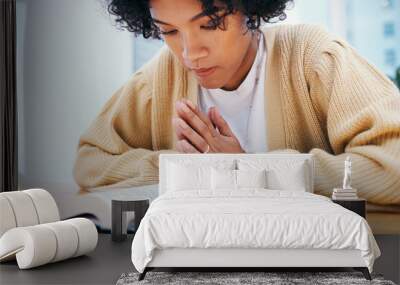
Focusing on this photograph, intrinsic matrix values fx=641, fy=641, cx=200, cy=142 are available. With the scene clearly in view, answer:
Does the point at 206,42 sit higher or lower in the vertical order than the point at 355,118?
higher

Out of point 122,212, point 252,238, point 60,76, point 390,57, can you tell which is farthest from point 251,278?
point 60,76

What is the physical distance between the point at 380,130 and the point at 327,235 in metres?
2.28

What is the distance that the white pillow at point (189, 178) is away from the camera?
19.7 feet

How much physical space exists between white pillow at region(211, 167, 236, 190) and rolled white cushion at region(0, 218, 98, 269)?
1.36 metres

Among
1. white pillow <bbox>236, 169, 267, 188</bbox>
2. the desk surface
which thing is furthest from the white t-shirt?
the desk surface

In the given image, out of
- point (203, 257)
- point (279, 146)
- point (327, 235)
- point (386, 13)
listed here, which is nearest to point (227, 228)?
point (203, 257)

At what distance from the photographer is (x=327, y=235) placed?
14.4 feet

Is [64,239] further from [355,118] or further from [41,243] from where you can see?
[355,118]

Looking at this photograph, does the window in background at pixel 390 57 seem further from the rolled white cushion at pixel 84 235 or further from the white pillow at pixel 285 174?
the rolled white cushion at pixel 84 235

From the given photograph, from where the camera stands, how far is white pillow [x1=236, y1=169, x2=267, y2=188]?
19.3ft

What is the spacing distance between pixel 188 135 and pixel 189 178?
0.77 m

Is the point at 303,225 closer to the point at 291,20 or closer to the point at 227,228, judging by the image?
the point at 227,228

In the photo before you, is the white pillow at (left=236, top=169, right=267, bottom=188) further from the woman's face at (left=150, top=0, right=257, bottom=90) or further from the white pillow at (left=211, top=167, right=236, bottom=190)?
the woman's face at (left=150, top=0, right=257, bottom=90)

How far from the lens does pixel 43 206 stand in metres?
5.41
